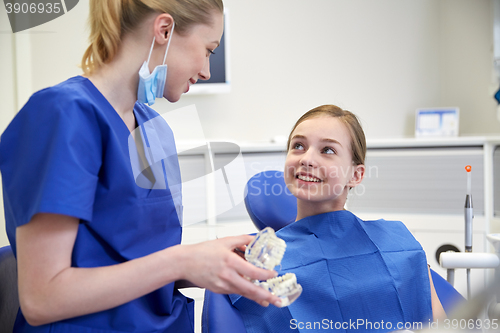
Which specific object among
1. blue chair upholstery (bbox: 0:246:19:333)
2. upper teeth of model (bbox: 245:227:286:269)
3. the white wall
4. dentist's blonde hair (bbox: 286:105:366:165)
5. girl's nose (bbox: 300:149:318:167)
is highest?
the white wall

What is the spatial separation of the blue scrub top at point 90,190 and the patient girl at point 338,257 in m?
0.31

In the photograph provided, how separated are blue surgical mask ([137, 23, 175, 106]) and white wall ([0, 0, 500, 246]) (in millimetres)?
2054

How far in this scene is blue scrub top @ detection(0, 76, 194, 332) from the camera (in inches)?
24.8

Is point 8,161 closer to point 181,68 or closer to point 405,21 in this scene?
point 181,68

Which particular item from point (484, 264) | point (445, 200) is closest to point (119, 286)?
point (484, 264)

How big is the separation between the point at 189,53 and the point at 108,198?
327 millimetres

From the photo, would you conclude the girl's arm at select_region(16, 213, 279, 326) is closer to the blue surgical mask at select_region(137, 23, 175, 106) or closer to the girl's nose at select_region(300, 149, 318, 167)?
the blue surgical mask at select_region(137, 23, 175, 106)

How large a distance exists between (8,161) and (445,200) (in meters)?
2.41

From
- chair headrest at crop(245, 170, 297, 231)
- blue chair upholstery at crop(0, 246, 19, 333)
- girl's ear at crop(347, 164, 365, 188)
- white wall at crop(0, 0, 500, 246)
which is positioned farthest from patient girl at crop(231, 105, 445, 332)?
white wall at crop(0, 0, 500, 246)

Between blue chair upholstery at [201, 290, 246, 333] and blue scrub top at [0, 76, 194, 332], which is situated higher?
blue scrub top at [0, 76, 194, 332]

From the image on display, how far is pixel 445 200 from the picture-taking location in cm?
247

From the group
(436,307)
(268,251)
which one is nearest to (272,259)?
(268,251)

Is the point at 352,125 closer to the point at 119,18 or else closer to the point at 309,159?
the point at 309,159

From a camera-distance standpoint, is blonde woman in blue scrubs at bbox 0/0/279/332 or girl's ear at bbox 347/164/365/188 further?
girl's ear at bbox 347/164/365/188
